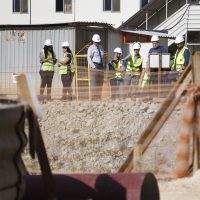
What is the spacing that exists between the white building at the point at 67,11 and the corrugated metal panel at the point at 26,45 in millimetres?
12957

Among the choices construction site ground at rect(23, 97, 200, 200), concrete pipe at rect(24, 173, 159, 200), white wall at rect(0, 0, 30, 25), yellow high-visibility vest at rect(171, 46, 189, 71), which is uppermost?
white wall at rect(0, 0, 30, 25)

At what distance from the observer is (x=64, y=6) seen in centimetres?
4156

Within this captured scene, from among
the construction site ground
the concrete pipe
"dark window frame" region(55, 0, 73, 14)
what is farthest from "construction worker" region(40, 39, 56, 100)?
"dark window frame" region(55, 0, 73, 14)

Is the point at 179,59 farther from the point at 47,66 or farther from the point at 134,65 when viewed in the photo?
the point at 47,66

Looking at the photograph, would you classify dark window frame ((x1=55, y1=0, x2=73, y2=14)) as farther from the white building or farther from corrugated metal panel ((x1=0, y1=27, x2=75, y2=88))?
corrugated metal panel ((x1=0, y1=27, x2=75, y2=88))

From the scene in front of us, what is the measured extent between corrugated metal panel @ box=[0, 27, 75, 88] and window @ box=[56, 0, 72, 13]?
15194 millimetres

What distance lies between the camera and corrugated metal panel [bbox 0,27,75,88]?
25.2m

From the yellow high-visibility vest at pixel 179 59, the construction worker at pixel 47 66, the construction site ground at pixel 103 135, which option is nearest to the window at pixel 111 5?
the construction worker at pixel 47 66

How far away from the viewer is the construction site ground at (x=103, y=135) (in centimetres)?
870

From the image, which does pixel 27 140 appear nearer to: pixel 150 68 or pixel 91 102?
pixel 91 102

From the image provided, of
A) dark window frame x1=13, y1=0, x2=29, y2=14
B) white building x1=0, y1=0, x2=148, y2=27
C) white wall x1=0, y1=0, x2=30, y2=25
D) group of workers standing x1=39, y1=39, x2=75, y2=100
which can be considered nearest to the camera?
group of workers standing x1=39, y1=39, x2=75, y2=100

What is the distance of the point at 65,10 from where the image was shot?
41594 mm

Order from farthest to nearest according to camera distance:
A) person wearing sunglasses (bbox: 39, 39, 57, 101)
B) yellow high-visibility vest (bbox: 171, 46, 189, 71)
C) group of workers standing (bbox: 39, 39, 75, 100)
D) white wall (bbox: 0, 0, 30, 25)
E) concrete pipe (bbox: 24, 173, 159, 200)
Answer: white wall (bbox: 0, 0, 30, 25), person wearing sunglasses (bbox: 39, 39, 57, 101), group of workers standing (bbox: 39, 39, 75, 100), yellow high-visibility vest (bbox: 171, 46, 189, 71), concrete pipe (bbox: 24, 173, 159, 200)

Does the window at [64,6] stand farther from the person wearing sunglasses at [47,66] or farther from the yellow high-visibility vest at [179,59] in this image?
the yellow high-visibility vest at [179,59]
